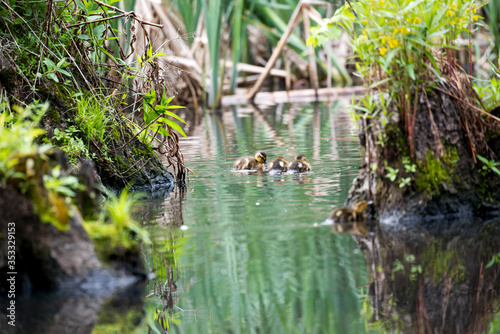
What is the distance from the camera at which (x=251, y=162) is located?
311 inches

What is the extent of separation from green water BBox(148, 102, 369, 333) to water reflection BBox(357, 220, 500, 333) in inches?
5.8

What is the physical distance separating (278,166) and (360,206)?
8.24 ft

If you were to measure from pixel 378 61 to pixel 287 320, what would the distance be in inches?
94.0

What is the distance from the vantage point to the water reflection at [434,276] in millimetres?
3414

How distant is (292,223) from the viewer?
5.25 meters

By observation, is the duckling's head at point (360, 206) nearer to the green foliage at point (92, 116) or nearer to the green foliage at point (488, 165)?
the green foliage at point (488, 165)

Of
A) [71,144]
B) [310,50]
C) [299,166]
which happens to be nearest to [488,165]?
[299,166]

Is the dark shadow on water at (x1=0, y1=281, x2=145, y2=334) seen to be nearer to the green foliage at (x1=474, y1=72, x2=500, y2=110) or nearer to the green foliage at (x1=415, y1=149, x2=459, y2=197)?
the green foliage at (x1=415, y1=149, x2=459, y2=197)

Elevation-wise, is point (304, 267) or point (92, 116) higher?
point (92, 116)

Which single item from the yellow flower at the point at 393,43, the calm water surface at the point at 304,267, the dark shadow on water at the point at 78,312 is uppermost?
the yellow flower at the point at 393,43

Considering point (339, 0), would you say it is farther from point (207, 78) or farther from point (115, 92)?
point (115, 92)

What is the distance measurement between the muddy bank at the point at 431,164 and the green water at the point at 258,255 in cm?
58

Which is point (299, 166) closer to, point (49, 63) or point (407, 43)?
point (407, 43)

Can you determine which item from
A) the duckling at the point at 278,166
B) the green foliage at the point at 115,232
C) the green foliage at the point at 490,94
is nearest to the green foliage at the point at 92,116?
the duckling at the point at 278,166
